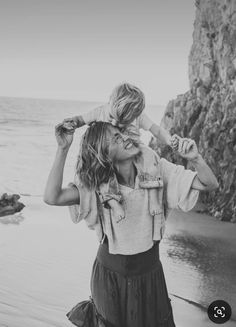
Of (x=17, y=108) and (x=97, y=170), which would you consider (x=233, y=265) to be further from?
(x=17, y=108)

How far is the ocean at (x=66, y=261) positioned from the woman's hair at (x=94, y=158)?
19.4 inches

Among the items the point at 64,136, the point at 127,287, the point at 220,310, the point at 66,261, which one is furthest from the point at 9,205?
the point at 64,136

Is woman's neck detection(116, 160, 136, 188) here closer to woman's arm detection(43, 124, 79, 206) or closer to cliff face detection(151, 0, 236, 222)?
woman's arm detection(43, 124, 79, 206)

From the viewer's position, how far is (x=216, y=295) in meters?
2.72

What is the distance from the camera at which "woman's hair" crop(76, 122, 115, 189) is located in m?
0.83

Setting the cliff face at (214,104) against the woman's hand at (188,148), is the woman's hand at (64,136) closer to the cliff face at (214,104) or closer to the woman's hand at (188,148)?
the woman's hand at (188,148)

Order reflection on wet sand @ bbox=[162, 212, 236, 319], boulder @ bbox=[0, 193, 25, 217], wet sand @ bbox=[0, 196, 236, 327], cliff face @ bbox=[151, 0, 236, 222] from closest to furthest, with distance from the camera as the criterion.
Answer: wet sand @ bbox=[0, 196, 236, 327] → reflection on wet sand @ bbox=[162, 212, 236, 319] → boulder @ bbox=[0, 193, 25, 217] → cliff face @ bbox=[151, 0, 236, 222]

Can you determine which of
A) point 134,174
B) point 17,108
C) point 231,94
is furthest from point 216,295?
point 17,108

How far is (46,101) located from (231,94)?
4.99 meters

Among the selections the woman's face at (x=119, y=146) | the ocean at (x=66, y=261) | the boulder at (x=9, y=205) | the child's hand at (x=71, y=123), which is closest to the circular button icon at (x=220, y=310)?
the ocean at (x=66, y=261)

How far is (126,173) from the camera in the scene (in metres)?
0.89

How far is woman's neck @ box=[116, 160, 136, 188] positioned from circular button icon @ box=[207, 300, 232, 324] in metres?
0.78

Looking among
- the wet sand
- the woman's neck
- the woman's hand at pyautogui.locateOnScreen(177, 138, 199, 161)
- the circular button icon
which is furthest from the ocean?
the circular button icon

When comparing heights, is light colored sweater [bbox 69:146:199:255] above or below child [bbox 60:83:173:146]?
below
